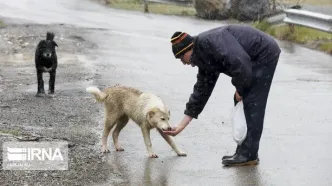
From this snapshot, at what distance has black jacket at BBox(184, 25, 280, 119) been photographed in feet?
23.0

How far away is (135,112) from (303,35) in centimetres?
1110

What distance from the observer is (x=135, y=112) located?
8.22 metres

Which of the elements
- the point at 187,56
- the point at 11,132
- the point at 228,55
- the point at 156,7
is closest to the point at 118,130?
the point at 11,132

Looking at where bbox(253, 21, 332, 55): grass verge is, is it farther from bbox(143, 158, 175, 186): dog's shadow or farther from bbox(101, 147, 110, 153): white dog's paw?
bbox(143, 158, 175, 186): dog's shadow

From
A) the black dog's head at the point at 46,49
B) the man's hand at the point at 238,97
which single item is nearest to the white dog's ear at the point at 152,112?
the man's hand at the point at 238,97

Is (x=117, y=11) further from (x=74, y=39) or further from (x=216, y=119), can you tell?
(x=216, y=119)

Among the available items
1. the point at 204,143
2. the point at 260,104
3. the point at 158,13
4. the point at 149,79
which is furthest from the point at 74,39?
the point at 260,104

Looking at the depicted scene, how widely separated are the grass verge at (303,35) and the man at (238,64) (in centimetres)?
928

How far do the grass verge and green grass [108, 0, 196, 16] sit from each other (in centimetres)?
666

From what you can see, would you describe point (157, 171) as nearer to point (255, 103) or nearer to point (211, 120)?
point (255, 103)

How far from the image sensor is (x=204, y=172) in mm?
7387

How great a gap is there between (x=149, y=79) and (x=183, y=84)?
75cm

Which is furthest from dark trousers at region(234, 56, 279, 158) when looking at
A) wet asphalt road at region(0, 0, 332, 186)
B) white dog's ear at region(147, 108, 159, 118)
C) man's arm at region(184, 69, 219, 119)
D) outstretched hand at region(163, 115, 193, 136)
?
white dog's ear at region(147, 108, 159, 118)

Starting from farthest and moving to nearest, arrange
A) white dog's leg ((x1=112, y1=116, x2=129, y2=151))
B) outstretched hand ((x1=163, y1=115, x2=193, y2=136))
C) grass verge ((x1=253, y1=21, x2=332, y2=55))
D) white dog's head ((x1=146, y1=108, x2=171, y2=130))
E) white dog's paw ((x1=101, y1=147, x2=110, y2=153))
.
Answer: grass verge ((x1=253, y1=21, x2=332, y2=55)), white dog's leg ((x1=112, y1=116, x2=129, y2=151)), white dog's paw ((x1=101, y1=147, x2=110, y2=153)), white dog's head ((x1=146, y1=108, x2=171, y2=130)), outstretched hand ((x1=163, y1=115, x2=193, y2=136))
